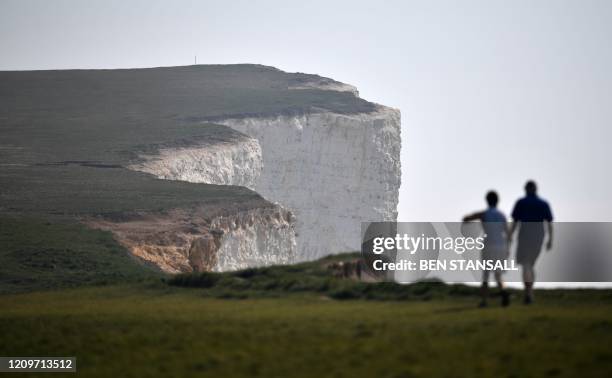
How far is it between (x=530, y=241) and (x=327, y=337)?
4331mm

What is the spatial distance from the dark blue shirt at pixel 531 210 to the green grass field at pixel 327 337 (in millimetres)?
1286

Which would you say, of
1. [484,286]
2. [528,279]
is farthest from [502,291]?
[528,279]

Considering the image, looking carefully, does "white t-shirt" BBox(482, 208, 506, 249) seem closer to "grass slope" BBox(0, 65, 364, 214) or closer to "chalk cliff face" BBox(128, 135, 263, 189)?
"grass slope" BBox(0, 65, 364, 214)

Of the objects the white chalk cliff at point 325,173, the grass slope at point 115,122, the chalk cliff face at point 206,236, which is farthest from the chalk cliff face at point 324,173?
the chalk cliff face at point 206,236

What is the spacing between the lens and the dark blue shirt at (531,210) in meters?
17.8

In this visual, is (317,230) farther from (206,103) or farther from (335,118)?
(206,103)

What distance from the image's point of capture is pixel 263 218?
222 feet

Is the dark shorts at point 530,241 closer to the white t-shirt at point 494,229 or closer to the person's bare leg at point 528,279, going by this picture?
the person's bare leg at point 528,279

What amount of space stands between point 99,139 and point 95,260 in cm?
4002

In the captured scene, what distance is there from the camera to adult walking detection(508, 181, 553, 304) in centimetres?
1780

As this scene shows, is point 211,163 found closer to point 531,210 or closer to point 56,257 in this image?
point 56,257

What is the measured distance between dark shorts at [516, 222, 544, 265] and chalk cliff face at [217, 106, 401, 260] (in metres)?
77.0

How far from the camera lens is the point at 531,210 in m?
17.9

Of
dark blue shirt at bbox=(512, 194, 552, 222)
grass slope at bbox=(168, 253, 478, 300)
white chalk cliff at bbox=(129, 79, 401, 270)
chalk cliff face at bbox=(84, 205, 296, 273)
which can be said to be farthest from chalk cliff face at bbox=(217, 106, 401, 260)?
dark blue shirt at bbox=(512, 194, 552, 222)
